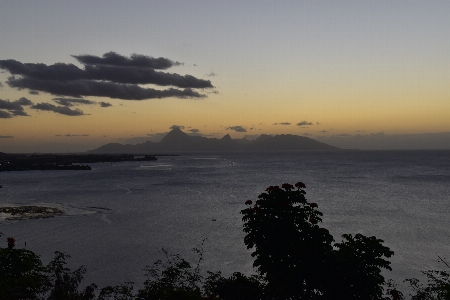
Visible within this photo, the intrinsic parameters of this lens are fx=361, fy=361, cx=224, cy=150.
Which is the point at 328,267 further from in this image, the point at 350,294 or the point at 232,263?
the point at 232,263

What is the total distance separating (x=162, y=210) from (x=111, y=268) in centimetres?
3317

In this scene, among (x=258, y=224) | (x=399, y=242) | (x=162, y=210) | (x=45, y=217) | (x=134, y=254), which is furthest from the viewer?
(x=162, y=210)

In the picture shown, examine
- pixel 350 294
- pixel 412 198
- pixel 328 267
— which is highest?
pixel 328 267

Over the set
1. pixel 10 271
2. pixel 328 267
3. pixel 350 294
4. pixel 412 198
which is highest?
→ pixel 10 271

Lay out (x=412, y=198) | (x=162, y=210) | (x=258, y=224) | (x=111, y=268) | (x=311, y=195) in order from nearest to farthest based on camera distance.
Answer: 1. (x=258, y=224)
2. (x=111, y=268)
3. (x=162, y=210)
4. (x=412, y=198)
5. (x=311, y=195)

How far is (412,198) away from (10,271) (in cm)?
8453

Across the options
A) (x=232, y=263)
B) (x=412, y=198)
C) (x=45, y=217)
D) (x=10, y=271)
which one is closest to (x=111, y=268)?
(x=232, y=263)

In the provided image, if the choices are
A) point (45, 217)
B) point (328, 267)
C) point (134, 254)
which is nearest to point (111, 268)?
point (134, 254)

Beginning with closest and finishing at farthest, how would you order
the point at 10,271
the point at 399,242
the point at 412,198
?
1. the point at 10,271
2. the point at 399,242
3. the point at 412,198

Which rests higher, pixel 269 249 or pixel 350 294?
pixel 269 249

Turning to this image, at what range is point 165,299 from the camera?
13.8m

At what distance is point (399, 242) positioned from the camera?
44.0m

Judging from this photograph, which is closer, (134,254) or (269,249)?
(269,249)

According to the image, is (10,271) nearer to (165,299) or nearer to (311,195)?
(165,299)
